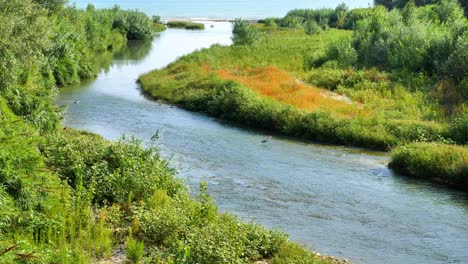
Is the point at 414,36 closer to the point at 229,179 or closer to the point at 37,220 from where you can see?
the point at 229,179

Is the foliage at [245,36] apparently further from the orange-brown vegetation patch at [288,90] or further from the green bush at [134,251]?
the green bush at [134,251]

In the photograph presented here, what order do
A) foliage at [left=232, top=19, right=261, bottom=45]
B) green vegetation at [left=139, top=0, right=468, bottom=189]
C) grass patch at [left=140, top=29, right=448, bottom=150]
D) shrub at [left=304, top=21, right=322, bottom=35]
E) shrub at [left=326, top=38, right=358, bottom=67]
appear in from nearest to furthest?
grass patch at [left=140, top=29, right=448, bottom=150]
green vegetation at [left=139, top=0, right=468, bottom=189]
shrub at [left=326, top=38, right=358, bottom=67]
foliage at [left=232, top=19, right=261, bottom=45]
shrub at [left=304, top=21, right=322, bottom=35]

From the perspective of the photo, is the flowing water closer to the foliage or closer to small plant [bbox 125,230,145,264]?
small plant [bbox 125,230,145,264]

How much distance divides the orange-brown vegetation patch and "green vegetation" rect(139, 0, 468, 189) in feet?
0.23

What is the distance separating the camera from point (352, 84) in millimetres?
41781

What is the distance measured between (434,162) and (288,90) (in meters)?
16.1

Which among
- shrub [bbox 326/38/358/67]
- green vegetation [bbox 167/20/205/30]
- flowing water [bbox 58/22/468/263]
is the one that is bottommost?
green vegetation [bbox 167/20/205/30]

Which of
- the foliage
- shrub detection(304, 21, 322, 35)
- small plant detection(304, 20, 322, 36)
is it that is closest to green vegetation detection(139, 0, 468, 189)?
the foliage

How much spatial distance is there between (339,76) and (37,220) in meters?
32.7

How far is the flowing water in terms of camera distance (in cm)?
1778

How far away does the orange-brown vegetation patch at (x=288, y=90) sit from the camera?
3525 centimetres

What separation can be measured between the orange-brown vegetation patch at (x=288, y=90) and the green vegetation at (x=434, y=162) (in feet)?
23.8

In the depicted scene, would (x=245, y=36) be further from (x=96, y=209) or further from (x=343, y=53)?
(x=96, y=209)

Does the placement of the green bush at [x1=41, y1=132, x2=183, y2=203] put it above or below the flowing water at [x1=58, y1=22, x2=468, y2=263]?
above
